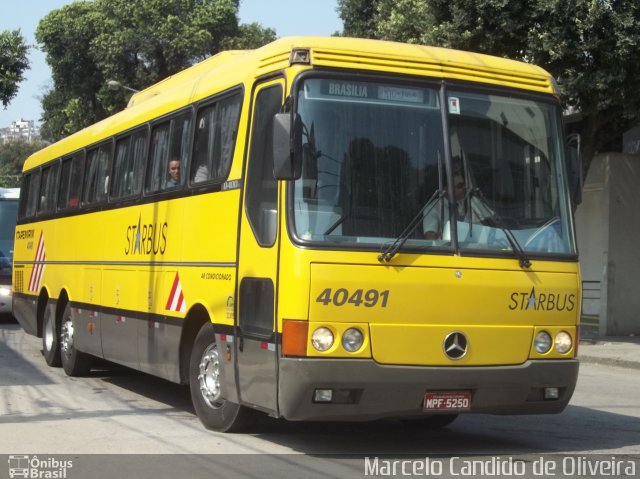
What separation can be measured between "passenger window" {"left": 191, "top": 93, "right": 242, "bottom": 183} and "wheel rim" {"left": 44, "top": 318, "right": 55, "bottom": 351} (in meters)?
6.00

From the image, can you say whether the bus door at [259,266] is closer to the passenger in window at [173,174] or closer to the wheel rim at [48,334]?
the passenger in window at [173,174]

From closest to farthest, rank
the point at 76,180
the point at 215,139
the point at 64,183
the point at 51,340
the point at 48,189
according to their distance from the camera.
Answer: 1. the point at 215,139
2. the point at 76,180
3. the point at 51,340
4. the point at 64,183
5. the point at 48,189

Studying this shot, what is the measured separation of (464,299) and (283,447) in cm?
199

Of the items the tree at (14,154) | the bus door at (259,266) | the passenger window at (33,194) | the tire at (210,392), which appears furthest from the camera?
the tree at (14,154)

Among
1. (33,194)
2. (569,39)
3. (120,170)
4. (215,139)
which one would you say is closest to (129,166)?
(120,170)

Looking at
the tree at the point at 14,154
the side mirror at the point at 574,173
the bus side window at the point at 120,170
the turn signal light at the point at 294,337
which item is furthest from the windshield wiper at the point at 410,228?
the tree at the point at 14,154

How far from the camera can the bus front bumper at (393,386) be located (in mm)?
7363

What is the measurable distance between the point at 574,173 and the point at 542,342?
150cm

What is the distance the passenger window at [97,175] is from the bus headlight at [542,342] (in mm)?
6467

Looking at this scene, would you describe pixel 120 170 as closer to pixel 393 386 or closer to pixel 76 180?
pixel 76 180

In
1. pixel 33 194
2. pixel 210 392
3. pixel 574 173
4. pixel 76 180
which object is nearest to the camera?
pixel 574 173

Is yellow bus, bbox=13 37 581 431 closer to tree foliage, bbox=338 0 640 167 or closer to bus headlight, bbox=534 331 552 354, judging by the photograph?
bus headlight, bbox=534 331 552 354

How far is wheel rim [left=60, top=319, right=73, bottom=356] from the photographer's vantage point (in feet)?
45.4

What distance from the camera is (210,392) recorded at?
9.05 metres
